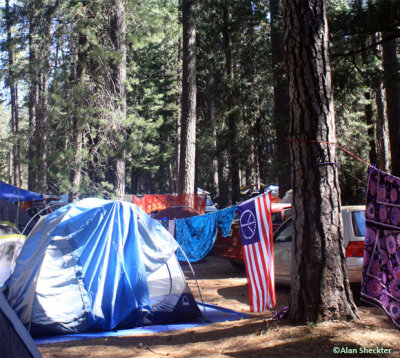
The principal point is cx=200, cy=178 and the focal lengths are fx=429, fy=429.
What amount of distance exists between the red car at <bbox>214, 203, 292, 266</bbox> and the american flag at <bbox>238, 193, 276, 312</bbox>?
11.3ft

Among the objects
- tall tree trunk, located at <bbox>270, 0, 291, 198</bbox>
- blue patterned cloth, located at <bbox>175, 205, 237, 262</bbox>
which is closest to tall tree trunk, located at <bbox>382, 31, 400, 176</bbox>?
tall tree trunk, located at <bbox>270, 0, 291, 198</bbox>

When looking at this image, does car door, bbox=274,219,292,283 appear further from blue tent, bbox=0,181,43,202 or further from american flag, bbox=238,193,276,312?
blue tent, bbox=0,181,43,202

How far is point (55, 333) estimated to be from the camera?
609 centimetres

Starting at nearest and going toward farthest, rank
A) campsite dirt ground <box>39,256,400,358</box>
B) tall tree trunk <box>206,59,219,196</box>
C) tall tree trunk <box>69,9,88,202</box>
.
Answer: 1. campsite dirt ground <box>39,256,400,358</box>
2. tall tree trunk <box>69,9,88,202</box>
3. tall tree trunk <box>206,59,219,196</box>

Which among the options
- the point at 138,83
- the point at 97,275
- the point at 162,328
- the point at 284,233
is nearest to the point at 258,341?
the point at 162,328

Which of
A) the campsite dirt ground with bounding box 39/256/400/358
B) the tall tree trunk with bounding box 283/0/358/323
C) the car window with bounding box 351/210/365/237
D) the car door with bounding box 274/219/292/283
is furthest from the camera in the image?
the car door with bounding box 274/219/292/283

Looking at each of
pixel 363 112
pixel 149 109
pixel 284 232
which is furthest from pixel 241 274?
pixel 149 109

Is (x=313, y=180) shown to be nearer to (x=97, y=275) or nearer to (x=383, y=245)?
(x=383, y=245)

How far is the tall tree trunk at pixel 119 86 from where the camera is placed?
12.7 metres

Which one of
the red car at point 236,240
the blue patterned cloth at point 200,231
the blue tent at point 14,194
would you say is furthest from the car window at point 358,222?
the blue tent at point 14,194

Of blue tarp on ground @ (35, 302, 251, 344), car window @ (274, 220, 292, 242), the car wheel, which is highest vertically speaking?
car window @ (274, 220, 292, 242)

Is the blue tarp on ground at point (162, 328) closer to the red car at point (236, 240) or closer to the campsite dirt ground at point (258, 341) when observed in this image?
the campsite dirt ground at point (258, 341)

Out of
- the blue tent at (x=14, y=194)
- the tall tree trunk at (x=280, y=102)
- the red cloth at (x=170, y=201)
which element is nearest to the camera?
the tall tree trunk at (x=280, y=102)

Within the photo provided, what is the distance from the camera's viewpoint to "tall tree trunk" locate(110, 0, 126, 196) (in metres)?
12.7
